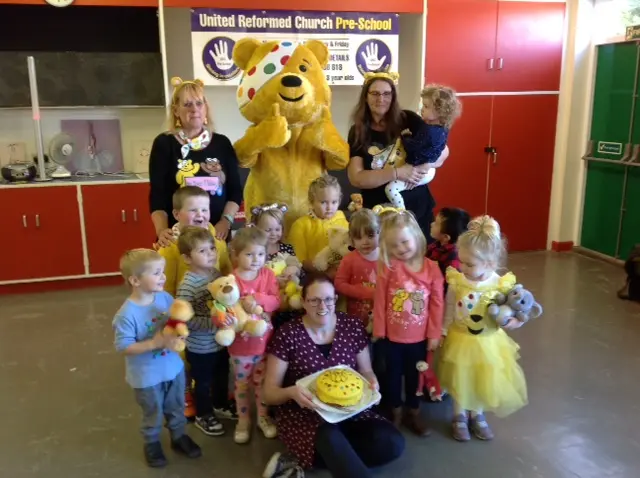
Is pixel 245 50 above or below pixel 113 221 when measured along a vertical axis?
above

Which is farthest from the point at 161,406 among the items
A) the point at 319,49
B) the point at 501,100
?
the point at 501,100

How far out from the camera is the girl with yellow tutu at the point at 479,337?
7.36ft

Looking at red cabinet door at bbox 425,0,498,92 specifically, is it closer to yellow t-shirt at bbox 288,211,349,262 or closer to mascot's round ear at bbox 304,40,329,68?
mascot's round ear at bbox 304,40,329,68

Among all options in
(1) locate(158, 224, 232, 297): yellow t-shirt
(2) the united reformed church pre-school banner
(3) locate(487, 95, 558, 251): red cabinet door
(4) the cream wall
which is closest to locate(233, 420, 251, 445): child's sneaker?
(1) locate(158, 224, 232, 297): yellow t-shirt

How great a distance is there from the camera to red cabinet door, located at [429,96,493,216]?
16.1 feet

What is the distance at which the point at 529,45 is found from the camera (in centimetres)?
491

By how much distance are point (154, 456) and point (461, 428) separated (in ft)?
4.07

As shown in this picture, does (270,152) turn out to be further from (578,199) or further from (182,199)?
(578,199)

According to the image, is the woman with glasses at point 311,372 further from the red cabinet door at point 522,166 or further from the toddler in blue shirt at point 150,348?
the red cabinet door at point 522,166

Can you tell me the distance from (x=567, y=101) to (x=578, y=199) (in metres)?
0.89

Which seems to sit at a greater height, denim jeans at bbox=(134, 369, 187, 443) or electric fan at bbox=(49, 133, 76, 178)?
electric fan at bbox=(49, 133, 76, 178)

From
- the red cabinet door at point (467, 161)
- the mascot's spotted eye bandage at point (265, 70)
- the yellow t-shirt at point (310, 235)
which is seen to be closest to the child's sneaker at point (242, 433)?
the yellow t-shirt at point (310, 235)

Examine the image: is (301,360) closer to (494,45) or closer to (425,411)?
(425,411)

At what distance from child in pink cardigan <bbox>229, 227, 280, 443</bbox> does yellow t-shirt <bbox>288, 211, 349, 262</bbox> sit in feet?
0.97
